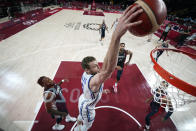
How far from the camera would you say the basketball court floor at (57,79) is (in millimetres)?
3141

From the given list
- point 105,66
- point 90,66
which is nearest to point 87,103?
point 90,66

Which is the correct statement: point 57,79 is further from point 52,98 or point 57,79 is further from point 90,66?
point 90,66

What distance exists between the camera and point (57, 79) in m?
4.42

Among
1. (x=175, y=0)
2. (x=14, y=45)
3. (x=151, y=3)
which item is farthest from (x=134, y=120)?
(x=175, y=0)

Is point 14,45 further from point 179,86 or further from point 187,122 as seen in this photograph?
point 187,122

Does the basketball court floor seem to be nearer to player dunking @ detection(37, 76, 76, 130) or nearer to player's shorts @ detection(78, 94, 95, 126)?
player dunking @ detection(37, 76, 76, 130)

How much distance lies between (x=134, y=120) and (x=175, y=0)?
27669mm

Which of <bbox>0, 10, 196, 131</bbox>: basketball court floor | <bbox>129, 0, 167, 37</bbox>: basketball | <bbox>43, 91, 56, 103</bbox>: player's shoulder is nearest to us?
<bbox>129, 0, 167, 37</bbox>: basketball

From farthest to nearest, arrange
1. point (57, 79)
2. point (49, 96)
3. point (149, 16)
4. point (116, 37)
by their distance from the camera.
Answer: point (57, 79) → point (49, 96) → point (149, 16) → point (116, 37)

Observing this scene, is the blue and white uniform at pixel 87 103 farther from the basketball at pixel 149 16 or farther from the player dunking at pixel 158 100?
the player dunking at pixel 158 100

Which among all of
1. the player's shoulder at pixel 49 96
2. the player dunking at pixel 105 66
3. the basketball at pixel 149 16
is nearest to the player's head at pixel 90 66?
the player dunking at pixel 105 66

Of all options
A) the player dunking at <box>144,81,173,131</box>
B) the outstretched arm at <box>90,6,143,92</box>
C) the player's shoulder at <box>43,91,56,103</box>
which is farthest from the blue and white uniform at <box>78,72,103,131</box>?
the player dunking at <box>144,81,173,131</box>

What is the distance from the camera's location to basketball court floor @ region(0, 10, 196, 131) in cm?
314

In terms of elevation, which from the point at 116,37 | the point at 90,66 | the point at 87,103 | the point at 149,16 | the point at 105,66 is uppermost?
the point at 149,16
